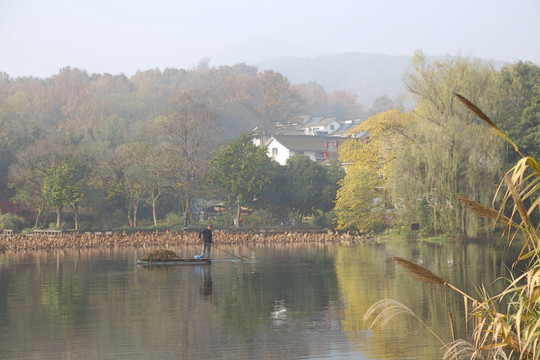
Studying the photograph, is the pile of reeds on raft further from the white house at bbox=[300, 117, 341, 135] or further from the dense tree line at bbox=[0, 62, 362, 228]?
the white house at bbox=[300, 117, 341, 135]

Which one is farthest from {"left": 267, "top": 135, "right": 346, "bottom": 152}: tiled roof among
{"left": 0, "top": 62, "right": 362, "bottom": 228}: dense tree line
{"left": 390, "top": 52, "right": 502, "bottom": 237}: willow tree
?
{"left": 390, "top": 52, "right": 502, "bottom": 237}: willow tree

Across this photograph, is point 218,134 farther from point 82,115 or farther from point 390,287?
point 390,287

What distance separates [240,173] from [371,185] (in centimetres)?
1211

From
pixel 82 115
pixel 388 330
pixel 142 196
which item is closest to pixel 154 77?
pixel 82 115

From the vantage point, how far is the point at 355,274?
2805 cm

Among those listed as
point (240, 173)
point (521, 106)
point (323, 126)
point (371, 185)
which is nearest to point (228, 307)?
point (521, 106)

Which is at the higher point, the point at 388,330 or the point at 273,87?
the point at 273,87

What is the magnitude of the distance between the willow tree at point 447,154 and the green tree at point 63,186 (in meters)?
26.9

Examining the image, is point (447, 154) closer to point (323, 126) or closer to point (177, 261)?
point (177, 261)

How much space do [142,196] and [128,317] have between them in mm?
45881

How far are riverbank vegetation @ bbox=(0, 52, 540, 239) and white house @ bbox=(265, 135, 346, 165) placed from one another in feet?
42.6

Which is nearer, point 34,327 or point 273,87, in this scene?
point 34,327

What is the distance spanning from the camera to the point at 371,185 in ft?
185

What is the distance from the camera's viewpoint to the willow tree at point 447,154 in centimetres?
4372
